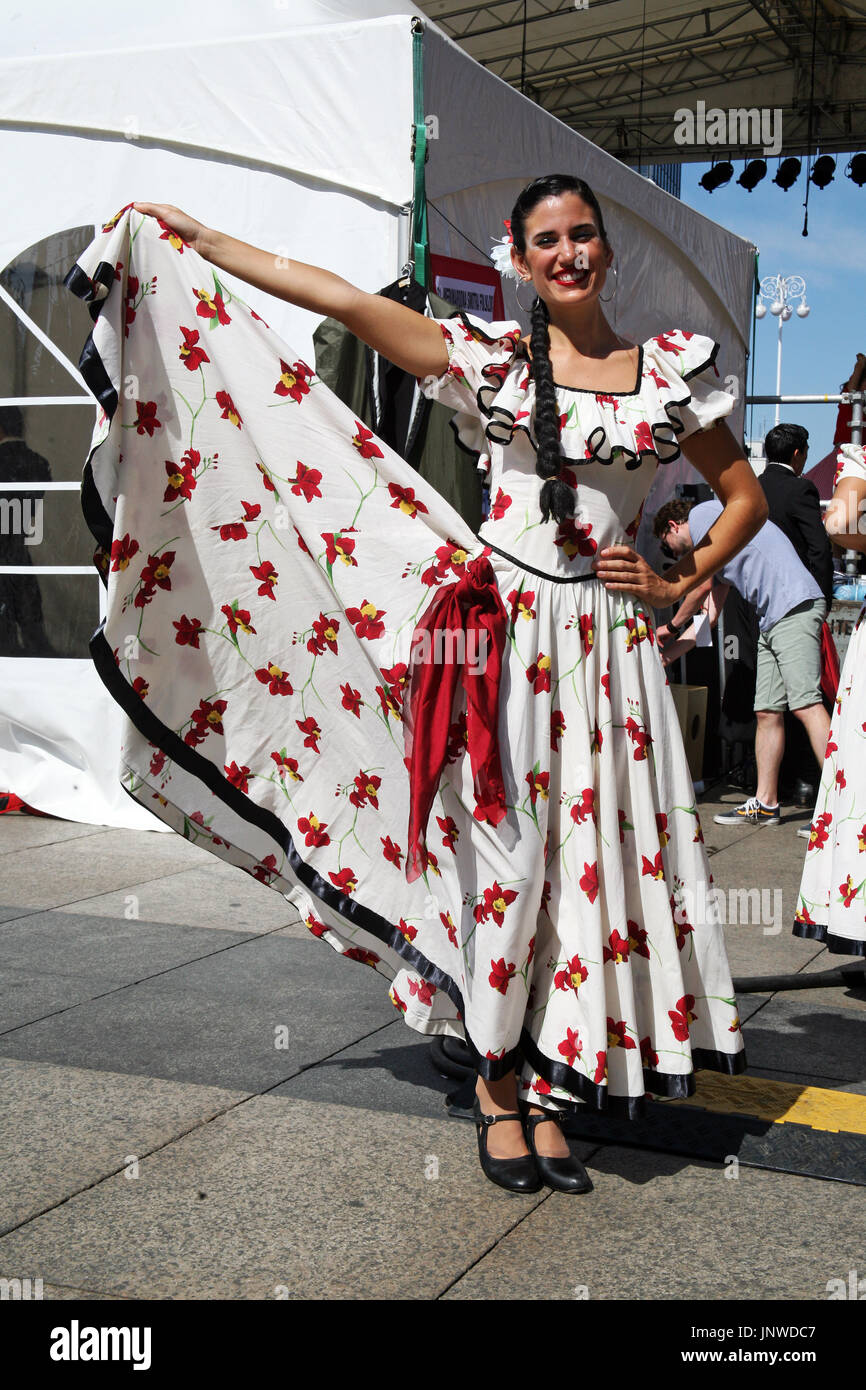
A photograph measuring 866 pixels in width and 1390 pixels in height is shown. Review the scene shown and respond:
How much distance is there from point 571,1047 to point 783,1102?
2.65ft

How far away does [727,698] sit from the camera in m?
8.48

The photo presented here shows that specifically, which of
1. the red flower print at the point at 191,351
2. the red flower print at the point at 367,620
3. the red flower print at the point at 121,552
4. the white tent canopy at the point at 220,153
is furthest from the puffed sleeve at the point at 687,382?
the white tent canopy at the point at 220,153

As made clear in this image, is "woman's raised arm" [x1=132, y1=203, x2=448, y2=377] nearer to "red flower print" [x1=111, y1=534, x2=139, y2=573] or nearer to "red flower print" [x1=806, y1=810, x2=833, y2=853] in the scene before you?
"red flower print" [x1=111, y1=534, x2=139, y2=573]

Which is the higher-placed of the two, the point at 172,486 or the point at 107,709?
the point at 172,486

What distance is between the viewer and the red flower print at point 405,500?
3164 millimetres

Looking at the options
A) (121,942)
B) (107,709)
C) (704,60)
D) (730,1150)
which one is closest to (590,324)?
(730,1150)

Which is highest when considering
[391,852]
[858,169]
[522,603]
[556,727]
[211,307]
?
[858,169]

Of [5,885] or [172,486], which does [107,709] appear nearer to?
[5,885]

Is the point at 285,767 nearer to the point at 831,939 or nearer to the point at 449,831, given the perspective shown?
the point at 449,831

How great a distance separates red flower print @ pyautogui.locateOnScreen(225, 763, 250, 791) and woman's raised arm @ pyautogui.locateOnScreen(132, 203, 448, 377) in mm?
1039

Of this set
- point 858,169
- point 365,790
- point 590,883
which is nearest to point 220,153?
point 365,790

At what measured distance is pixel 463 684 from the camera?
111 inches

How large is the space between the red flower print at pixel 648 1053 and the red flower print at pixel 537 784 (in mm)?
577

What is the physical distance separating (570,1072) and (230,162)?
4801 millimetres
